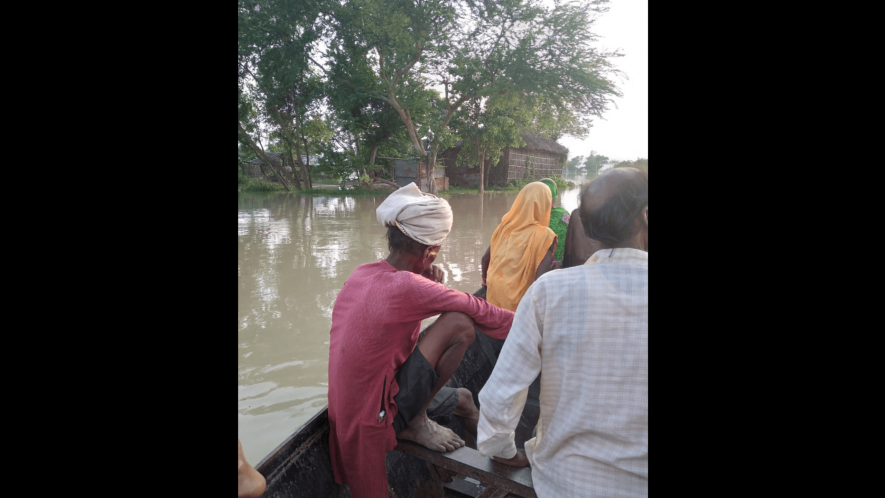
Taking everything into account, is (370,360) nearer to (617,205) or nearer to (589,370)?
(589,370)

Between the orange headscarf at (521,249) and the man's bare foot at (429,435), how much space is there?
1300mm

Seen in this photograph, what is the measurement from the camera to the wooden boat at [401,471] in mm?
1413

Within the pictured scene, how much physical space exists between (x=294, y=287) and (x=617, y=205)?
621cm

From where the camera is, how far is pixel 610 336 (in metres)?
1.02

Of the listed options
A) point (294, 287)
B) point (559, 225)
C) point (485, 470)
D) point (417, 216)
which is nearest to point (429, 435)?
point (485, 470)

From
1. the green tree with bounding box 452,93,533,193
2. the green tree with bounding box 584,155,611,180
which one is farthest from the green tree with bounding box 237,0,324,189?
the green tree with bounding box 584,155,611,180

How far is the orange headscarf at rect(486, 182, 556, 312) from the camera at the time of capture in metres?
2.97

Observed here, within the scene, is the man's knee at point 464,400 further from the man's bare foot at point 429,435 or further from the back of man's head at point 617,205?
the back of man's head at point 617,205

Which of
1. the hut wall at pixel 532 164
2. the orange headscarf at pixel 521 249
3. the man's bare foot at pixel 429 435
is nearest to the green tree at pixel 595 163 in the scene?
the man's bare foot at pixel 429 435

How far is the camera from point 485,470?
1421mm
